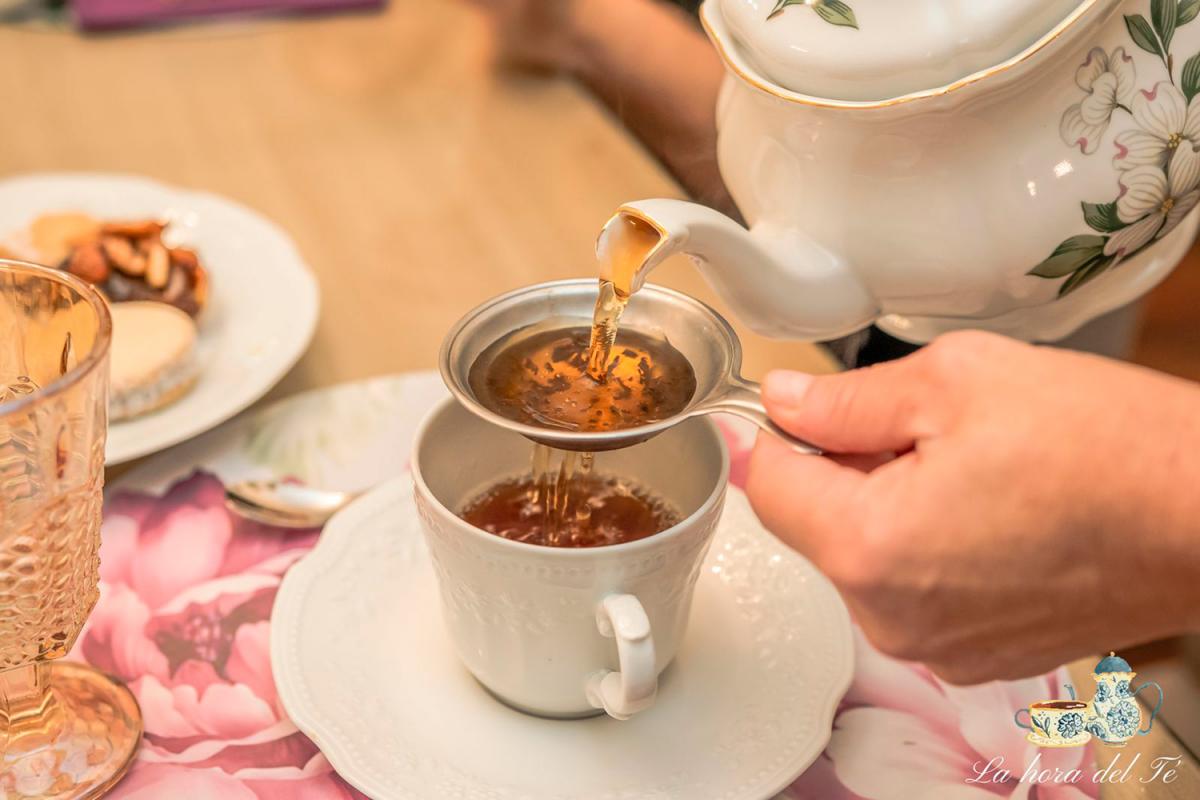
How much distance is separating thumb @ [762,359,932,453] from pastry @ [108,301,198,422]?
1.55 ft

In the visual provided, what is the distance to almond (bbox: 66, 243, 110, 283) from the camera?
90cm

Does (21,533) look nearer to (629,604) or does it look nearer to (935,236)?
(629,604)

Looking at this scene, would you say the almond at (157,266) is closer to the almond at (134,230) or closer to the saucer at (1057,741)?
the almond at (134,230)

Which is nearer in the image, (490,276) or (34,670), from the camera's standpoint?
(34,670)

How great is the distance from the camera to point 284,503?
2.42 feet

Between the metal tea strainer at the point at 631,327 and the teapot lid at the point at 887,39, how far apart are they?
0.43ft

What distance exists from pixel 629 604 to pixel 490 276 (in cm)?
53

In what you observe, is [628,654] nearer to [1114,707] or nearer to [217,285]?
[1114,707]

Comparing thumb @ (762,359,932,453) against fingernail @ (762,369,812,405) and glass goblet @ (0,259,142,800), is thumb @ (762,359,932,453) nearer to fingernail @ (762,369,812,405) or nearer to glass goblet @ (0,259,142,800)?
fingernail @ (762,369,812,405)

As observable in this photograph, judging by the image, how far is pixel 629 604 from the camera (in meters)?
0.53

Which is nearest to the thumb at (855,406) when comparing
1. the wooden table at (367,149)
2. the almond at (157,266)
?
the wooden table at (367,149)

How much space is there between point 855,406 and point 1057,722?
0.77 ft

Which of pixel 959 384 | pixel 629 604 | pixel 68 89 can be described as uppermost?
pixel 959 384

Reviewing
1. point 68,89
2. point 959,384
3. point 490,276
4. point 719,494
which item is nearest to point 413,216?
point 490,276
